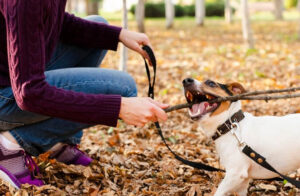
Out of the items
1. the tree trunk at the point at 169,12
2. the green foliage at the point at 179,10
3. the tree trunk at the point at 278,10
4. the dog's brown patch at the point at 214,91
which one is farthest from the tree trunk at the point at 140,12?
the green foliage at the point at 179,10

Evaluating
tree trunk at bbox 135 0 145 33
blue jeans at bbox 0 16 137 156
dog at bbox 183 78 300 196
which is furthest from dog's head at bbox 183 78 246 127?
tree trunk at bbox 135 0 145 33

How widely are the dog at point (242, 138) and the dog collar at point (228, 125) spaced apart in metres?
0.02

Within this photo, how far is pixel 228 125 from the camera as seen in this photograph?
270cm

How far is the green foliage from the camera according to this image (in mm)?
29359

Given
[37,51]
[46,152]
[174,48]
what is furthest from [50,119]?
[174,48]

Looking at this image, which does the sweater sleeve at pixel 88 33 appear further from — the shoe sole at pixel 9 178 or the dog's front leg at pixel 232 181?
the dog's front leg at pixel 232 181

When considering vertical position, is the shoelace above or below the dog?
below

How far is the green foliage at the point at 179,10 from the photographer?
29359mm

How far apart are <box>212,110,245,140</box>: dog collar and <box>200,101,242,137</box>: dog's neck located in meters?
0.04

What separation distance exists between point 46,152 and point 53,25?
1.19 m

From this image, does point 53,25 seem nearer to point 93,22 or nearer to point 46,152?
point 93,22

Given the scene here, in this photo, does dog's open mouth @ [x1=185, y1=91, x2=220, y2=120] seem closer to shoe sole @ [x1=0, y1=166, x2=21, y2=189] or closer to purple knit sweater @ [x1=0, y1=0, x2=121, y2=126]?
purple knit sweater @ [x1=0, y1=0, x2=121, y2=126]

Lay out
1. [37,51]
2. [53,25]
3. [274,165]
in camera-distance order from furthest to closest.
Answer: [274,165] → [53,25] → [37,51]

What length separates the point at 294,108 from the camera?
481 cm
